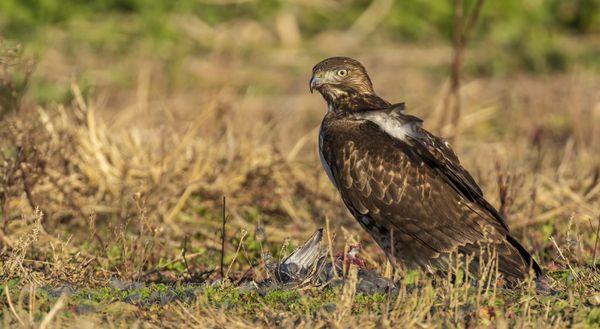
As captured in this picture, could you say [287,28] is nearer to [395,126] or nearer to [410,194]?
[395,126]

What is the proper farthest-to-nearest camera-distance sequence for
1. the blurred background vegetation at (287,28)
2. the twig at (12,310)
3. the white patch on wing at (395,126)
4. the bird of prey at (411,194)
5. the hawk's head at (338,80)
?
the blurred background vegetation at (287,28) → the hawk's head at (338,80) → the white patch on wing at (395,126) → the bird of prey at (411,194) → the twig at (12,310)

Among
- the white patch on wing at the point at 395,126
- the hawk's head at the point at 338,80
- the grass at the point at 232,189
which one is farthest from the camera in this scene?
the hawk's head at the point at 338,80

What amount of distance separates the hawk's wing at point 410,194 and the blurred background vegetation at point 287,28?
665 centimetres

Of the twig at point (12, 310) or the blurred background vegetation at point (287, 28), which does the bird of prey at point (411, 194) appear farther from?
the blurred background vegetation at point (287, 28)

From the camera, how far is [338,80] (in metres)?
6.67

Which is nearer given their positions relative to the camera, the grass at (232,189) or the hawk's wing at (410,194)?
the grass at (232,189)

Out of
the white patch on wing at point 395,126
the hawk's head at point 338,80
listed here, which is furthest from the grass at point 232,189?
the hawk's head at point 338,80

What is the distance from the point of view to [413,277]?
555 cm

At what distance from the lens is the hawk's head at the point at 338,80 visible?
261 inches

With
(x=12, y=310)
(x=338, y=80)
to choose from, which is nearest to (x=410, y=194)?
(x=338, y=80)

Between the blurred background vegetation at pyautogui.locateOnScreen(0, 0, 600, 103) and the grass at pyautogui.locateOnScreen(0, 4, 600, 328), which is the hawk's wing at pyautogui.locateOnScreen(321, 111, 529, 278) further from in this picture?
the blurred background vegetation at pyautogui.locateOnScreen(0, 0, 600, 103)

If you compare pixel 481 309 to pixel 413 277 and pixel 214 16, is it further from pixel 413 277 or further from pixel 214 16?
pixel 214 16

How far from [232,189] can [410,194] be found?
238 cm

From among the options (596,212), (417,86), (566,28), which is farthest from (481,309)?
(566,28)
